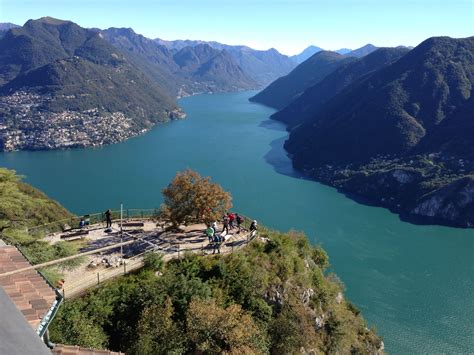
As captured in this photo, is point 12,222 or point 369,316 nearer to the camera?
point 12,222

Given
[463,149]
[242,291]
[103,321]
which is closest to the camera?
[103,321]

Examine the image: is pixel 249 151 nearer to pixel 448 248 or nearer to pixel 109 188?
pixel 109 188

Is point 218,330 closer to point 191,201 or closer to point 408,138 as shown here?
point 191,201

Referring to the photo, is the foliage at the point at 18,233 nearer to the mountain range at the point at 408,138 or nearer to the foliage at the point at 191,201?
the foliage at the point at 191,201

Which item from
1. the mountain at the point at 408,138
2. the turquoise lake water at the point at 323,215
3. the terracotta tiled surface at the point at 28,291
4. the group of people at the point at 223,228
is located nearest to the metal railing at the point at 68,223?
the group of people at the point at 223,228

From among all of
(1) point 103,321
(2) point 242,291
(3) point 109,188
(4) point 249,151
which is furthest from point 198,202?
(4) point 249,151

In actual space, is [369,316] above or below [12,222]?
below

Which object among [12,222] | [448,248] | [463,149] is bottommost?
[448,248]

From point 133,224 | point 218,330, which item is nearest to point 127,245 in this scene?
point 133,224
